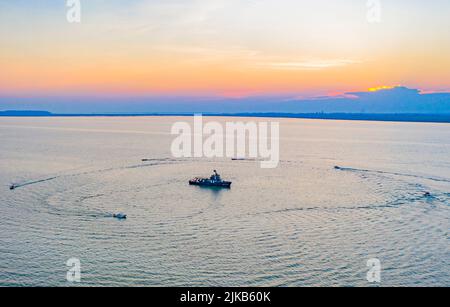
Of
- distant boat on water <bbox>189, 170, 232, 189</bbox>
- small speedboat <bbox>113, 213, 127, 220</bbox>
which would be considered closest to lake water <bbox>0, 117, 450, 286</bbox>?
small speedboat <bbox>113, 213, 127, 220</bbox>

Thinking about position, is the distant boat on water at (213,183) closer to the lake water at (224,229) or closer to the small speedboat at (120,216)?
the lake water at (224,229)

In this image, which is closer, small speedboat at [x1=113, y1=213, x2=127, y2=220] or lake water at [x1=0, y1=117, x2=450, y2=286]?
lake water at [x1=0, y1=117, x2=450, y2=286]

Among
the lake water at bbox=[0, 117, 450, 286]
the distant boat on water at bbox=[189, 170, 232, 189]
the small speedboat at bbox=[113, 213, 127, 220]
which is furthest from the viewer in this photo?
the distant boat on water at bbox=[189, 170, 232, 189]

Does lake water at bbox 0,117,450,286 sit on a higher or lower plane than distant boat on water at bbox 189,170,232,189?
lower

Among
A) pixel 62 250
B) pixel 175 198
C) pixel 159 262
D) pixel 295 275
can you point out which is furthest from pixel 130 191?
pixel 295 275

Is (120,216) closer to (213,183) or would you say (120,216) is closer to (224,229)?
(224,229)

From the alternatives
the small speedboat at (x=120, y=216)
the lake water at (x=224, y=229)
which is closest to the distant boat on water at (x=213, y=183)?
the lake water at (x=224, y=229)

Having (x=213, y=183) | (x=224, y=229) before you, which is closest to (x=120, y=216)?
(x=224, y=229)

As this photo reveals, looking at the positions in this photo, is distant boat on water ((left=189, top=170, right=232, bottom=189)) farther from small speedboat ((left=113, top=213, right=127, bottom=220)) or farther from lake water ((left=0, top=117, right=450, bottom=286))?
small speedboat ((left=113, top=213, right=127, bottom=220))

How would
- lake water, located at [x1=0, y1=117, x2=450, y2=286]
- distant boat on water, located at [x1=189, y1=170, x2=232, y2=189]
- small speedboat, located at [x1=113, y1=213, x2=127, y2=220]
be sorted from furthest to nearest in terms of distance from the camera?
distant boat on water, located at [x1=189, y1=170, x2=232, y2=189] → small speedboat, located at [x1=113, y1=213, x2=127, y2=220] → lake water, located at [x1=0, y1=117, x2=450, y2=286]
